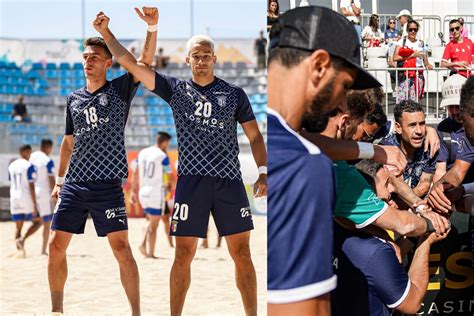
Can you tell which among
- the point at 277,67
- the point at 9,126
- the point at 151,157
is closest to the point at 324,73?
the point at 277,67

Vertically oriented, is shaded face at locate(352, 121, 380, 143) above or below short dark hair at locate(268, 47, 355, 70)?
below

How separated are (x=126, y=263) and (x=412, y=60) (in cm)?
350

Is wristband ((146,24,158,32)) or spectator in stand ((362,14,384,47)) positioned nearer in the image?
wristband ((146,24,158,32))

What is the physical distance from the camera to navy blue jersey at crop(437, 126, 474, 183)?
340 cm

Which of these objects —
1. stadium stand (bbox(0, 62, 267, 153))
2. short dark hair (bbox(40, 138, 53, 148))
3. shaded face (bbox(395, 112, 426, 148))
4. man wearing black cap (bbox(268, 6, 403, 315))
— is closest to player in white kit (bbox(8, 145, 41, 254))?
short dark hair (bbox(40, 138, 53, 148))

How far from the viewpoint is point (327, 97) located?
4.21ft

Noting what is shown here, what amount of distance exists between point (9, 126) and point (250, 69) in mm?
3796

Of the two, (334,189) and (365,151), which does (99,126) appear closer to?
(365,151)

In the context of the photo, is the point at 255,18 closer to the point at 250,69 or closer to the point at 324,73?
the point at 324,73

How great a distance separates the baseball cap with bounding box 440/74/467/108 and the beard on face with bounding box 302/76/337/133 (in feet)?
8.95

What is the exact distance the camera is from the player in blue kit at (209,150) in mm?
2922

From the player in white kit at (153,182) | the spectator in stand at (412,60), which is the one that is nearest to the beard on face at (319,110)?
the spectator in stand at (412,60)

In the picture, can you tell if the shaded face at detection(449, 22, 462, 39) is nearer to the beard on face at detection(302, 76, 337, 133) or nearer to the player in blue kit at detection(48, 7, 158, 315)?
the player in blue kit at detection(48, 7, 158, 315)

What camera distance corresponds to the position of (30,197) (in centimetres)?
809
